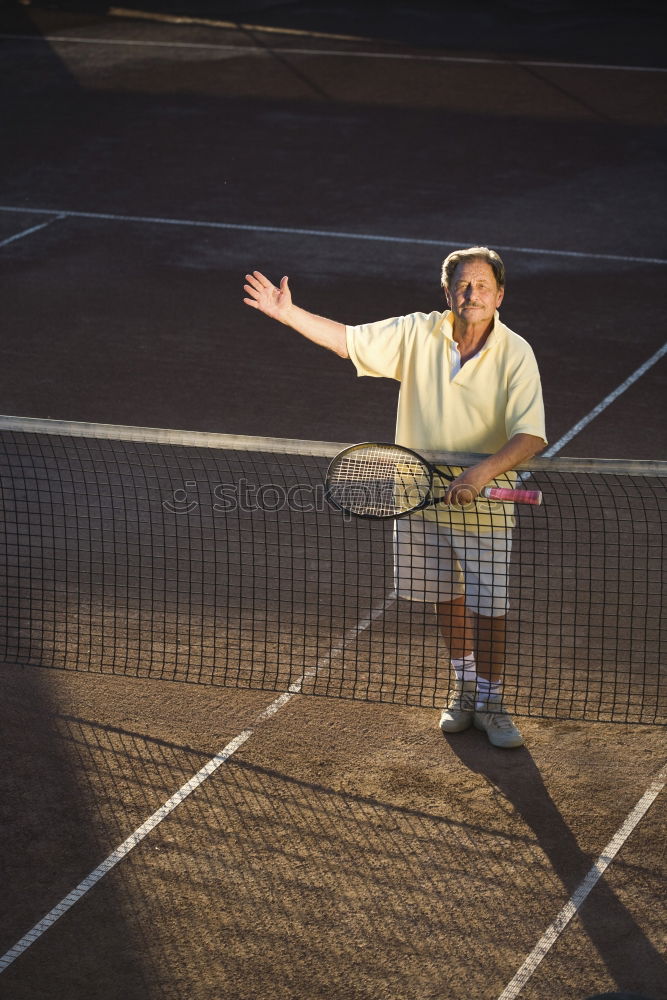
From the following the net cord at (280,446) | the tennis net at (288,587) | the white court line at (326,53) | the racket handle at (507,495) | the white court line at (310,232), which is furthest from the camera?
the white court line at (326,53)

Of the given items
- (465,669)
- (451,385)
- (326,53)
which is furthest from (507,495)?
(326,53)

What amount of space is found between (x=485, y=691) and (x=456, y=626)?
1.12 ft

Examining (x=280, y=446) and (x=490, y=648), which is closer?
(x=280, y=446)

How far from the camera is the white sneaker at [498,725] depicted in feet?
19.9

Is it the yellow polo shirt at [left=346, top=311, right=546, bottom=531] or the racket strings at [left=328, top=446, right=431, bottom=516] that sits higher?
the yellow polo shirt at [left=346, top=311, right=546, bottom=531]

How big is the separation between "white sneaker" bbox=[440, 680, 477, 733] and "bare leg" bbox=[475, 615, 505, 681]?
100mm

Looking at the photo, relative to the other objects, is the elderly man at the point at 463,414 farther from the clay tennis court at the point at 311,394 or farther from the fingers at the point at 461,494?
the clay tennis court at the point at 311,394

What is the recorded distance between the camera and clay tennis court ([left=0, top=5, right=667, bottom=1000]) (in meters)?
4.96

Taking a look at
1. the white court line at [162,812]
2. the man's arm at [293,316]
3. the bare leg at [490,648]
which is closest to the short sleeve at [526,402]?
the man's arm at [293,316]

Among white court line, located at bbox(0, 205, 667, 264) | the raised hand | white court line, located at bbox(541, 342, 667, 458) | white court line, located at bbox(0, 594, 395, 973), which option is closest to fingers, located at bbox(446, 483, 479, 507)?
the raised hand

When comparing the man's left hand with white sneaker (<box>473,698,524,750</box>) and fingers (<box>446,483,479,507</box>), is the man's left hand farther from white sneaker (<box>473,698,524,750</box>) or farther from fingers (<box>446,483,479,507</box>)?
white sneaker (<box>473,698,524,750</box>)

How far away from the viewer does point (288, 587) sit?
7.62 m

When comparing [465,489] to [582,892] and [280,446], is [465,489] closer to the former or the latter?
[280,446]

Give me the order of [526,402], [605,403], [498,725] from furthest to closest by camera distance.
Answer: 1. [605,403]
2. [498,725]
3. [526,402]
